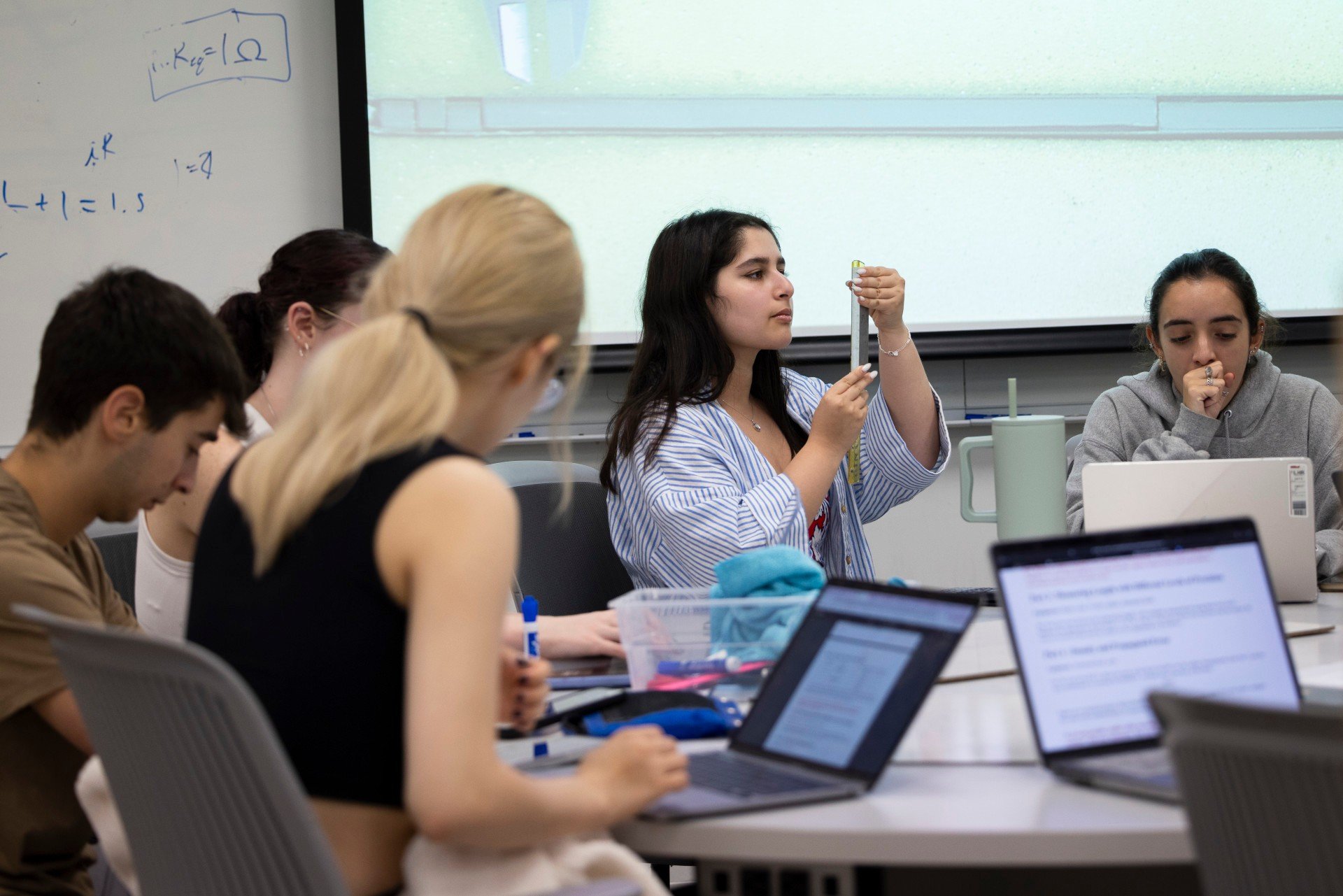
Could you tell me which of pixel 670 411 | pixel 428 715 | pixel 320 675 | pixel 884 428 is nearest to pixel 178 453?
pixel 320 675

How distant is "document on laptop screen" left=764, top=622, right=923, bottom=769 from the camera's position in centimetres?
96

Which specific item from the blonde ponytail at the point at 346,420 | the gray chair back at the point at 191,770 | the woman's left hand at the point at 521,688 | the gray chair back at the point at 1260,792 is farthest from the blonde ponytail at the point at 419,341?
the gray chair back at the point at 1260,792

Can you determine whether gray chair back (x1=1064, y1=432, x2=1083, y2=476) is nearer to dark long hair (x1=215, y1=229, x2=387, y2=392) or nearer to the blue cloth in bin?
the blue cloth in bin

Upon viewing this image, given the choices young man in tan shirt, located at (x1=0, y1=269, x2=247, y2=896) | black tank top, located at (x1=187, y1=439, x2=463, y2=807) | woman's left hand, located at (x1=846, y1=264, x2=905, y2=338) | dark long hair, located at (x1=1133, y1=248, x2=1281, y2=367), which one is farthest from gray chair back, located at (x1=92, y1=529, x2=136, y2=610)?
dark long hair, located at (x1=1133, y1=248, x2=1281, y2=367)

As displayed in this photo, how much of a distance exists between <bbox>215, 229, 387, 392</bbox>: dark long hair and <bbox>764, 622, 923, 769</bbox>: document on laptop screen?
1098 mm

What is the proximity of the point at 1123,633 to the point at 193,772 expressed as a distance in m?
0.68

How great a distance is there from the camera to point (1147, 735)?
0.95 meters

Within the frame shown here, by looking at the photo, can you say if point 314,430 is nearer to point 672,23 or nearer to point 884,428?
point 884,428

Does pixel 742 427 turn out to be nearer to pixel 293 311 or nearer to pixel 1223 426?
pixel 293 311

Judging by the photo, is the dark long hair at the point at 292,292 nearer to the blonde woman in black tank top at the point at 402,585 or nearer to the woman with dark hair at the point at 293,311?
the woman with dark hair at the point at 293,311

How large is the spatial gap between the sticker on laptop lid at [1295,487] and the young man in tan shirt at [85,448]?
4.19 feet

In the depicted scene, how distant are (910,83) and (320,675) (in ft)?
8.00

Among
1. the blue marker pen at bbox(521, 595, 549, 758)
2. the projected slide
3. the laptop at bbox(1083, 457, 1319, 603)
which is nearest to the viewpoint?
the blue marker pen at bbox(521, 595, 549, 758)

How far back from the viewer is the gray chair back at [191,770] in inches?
30.2
